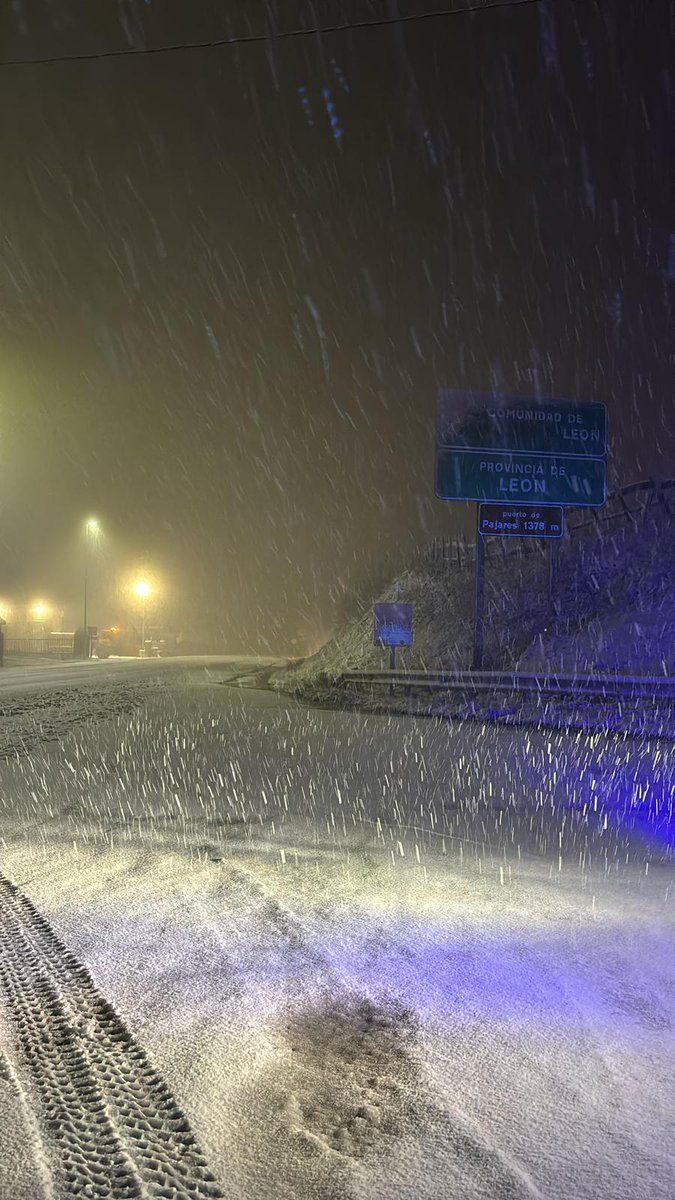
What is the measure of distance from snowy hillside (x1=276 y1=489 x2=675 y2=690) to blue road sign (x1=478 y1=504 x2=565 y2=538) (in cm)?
296

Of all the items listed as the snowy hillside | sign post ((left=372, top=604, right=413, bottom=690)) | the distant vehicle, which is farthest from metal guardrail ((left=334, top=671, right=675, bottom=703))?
the distant vehicle

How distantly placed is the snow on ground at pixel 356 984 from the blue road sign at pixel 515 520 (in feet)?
55.4

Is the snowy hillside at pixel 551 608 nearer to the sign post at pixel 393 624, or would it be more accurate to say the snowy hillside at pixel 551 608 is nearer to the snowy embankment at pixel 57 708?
the sign post at pixel 393 624

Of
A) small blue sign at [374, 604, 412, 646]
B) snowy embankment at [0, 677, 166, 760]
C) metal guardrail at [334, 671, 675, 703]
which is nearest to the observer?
snowy embankment at [0, 677, 166, 760]

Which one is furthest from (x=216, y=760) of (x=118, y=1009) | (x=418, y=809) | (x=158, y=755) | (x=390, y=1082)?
(x=390, y=1082)

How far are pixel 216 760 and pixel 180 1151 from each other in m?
9.78

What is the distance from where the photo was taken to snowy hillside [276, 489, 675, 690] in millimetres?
27109

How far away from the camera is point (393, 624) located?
90.2ft

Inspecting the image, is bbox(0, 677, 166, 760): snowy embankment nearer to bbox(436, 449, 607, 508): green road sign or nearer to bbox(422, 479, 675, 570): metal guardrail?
bbox(436, 449, 607, 508): green road sign

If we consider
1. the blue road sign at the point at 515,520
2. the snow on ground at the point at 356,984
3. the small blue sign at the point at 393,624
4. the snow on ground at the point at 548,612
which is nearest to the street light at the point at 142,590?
the snow on ground at the point at 548,612

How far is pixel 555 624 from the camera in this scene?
30406 mm

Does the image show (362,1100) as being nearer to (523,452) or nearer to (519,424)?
(523,452)

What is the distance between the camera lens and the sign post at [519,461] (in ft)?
86.9

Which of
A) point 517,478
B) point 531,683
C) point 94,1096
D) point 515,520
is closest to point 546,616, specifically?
point 515,520
